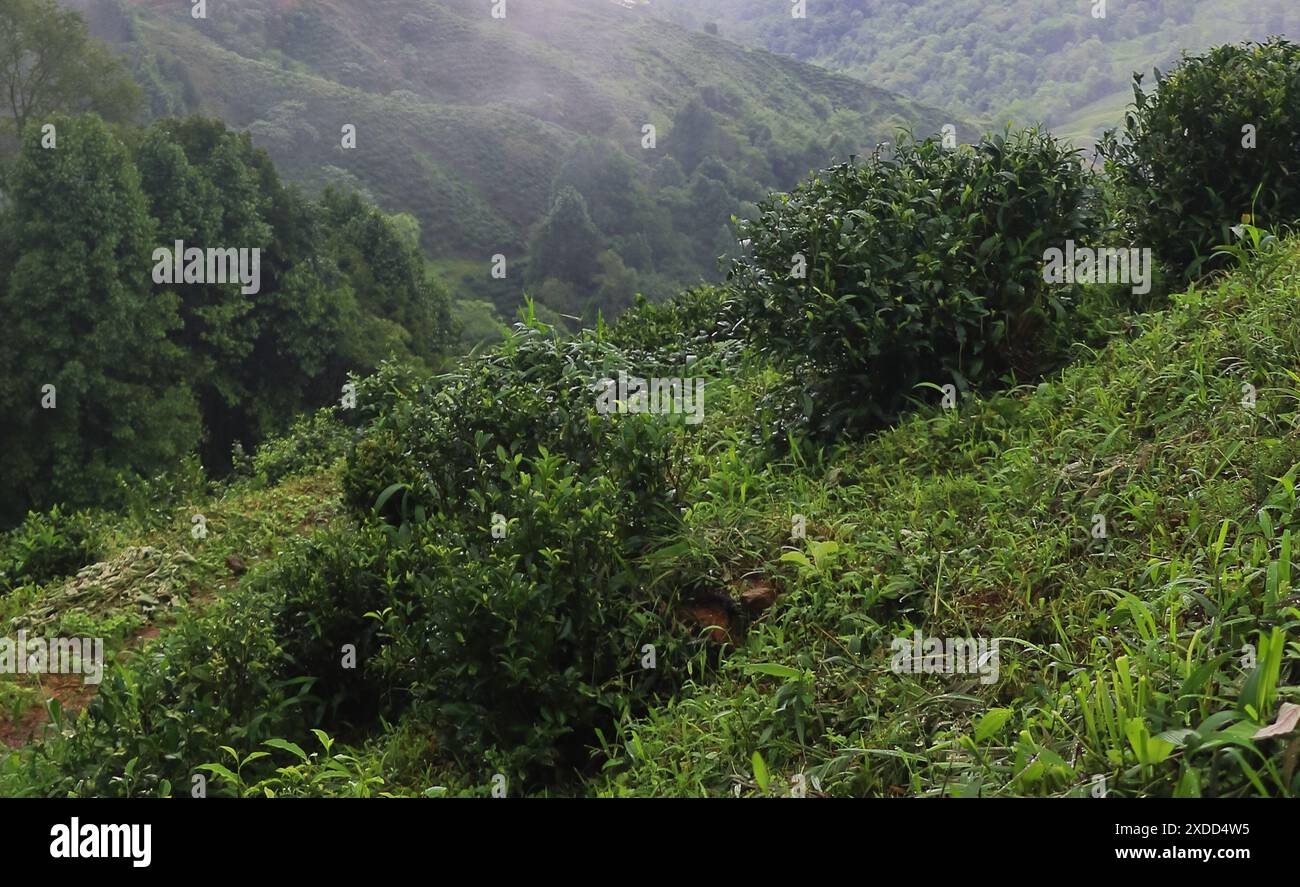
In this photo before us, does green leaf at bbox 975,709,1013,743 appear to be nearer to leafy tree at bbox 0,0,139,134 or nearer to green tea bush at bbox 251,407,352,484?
green tea bush at bbox 251,407,352,484

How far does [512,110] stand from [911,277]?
3466 inches

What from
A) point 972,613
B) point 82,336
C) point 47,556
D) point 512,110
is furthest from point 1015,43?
point 972,613

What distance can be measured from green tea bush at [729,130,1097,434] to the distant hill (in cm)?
5067

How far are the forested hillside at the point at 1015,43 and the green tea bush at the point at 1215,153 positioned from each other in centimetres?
8152

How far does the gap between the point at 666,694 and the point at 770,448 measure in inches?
65.0

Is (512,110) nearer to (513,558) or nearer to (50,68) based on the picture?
(50,68)

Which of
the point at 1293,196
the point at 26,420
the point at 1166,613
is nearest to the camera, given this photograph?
the point at 1166,613

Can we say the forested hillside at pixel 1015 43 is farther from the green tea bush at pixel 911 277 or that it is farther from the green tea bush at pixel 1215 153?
the green tea bush at pixel 911 277

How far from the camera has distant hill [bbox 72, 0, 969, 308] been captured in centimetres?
6875

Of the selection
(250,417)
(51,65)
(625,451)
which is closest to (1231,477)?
(625,451)

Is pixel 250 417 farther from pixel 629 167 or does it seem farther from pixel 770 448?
pixel 629 167

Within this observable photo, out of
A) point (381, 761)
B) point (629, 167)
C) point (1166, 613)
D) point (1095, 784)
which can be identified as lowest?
point (381, 761)

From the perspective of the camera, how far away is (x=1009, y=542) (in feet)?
11.5

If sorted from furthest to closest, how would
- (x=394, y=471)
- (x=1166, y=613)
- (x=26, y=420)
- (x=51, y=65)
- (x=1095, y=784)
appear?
(x=51, y=65) → (x=26, y=420) → (x=394, y=471) → (x=1166, y=613) → (x=1095, y=784)
